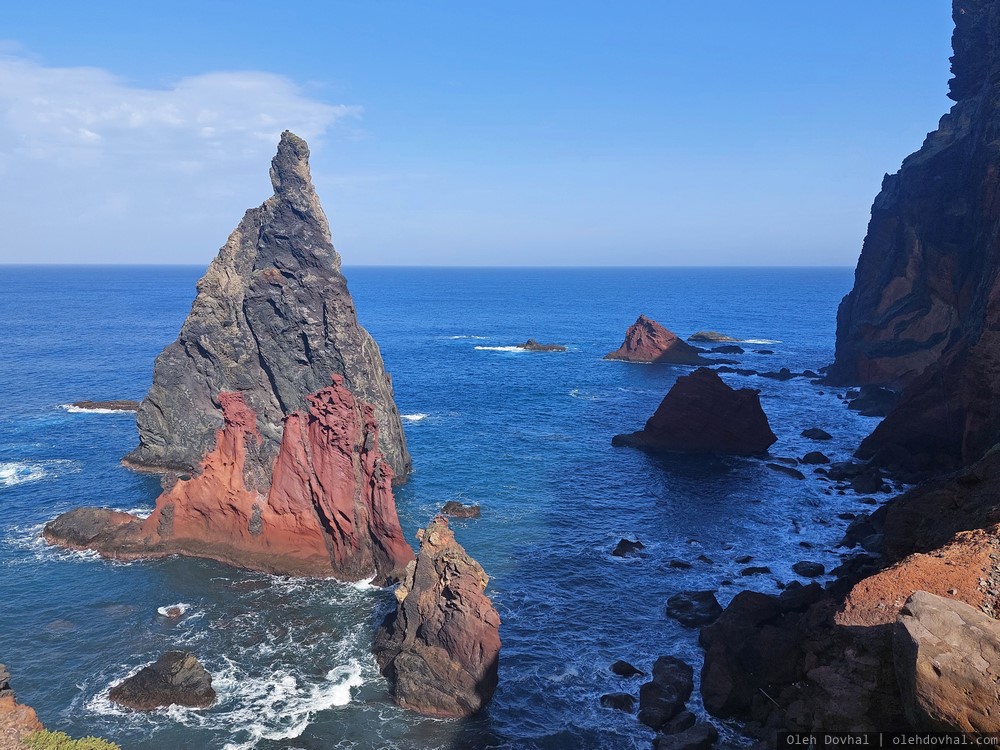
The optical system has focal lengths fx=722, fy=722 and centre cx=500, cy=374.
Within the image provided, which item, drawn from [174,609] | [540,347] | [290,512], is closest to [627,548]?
[290,512]

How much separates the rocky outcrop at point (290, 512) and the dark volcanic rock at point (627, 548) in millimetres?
14235

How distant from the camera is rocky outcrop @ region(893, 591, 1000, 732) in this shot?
16734 mm

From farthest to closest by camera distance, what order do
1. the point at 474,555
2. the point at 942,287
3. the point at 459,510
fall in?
the point at 942,287, the point at 459,510, the point at 474,555

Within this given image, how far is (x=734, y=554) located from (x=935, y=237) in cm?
5478

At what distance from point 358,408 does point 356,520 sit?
7.13 m

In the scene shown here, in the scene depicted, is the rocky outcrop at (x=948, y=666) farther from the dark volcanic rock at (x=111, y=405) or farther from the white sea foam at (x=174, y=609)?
Result: the dark volcanic rock at (x=111, y=405)

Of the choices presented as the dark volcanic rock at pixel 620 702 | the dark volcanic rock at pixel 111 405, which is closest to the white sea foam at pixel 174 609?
the dark volcanic rock at pixel 620 702

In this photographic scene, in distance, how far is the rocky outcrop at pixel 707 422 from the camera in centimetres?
7200

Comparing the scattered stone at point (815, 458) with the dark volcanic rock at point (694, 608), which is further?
the scattered stone at point (815, 458)

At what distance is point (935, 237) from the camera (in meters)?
81.8

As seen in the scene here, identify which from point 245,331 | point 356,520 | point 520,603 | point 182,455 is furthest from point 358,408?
point 182,455

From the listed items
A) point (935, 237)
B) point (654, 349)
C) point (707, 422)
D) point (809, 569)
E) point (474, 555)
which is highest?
point (935, 237)

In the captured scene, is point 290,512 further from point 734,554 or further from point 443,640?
point 734,554

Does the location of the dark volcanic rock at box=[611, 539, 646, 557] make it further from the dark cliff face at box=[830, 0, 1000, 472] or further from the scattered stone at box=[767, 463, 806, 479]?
the dark cliff face at box=[830, 0, 1000, 472]
